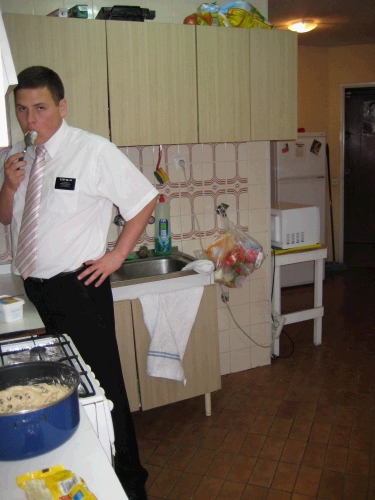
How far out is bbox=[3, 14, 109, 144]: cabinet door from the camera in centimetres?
235

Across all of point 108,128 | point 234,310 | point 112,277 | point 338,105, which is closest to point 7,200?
point 108,128

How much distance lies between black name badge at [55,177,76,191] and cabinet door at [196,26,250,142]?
101 centimetres

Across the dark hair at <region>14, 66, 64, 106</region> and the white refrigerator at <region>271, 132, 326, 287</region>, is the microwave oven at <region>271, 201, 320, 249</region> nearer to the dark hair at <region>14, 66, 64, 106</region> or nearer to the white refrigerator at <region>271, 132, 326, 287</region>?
the white refrigerator at <region>271, 132, 326, 287</region>

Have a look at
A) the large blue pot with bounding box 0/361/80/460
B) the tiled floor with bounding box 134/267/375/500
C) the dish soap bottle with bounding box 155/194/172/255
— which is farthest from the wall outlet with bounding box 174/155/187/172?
the large blue pot with bounding box 0/361/80/460

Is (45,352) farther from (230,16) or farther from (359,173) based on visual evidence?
(359,173)

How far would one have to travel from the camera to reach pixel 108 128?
257 cm

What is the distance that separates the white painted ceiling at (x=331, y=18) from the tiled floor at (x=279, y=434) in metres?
2.72

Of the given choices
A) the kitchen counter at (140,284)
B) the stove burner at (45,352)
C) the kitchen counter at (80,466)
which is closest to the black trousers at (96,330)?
the kitchen counter at (140,284)

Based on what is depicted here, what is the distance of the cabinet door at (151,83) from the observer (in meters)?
2.55

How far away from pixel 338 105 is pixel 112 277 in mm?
4180

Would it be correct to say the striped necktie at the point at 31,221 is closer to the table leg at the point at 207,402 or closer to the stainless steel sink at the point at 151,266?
the stainless steel sink at the point at 151,266

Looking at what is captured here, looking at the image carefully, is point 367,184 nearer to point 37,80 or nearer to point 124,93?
point 124,93

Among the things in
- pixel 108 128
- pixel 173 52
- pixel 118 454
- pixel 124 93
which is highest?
pixel 173 52

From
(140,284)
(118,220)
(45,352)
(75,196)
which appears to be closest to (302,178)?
(118,220)
